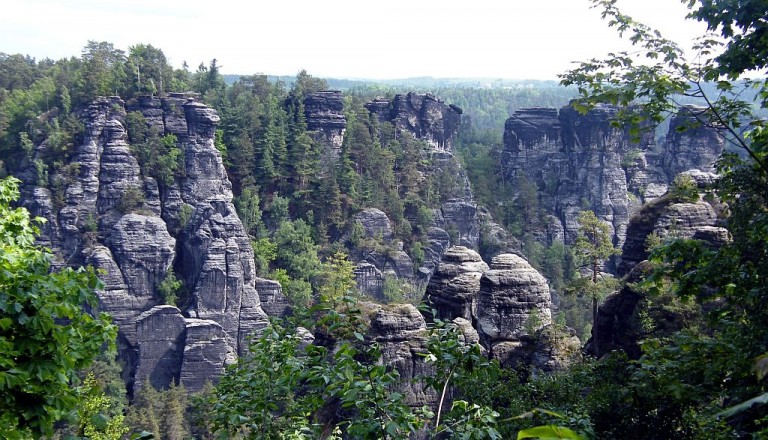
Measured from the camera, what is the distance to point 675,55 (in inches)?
209

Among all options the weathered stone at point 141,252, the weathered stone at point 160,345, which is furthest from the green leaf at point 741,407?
the weathered stone at point 141,252

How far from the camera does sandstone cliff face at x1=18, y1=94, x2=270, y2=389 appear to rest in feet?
112

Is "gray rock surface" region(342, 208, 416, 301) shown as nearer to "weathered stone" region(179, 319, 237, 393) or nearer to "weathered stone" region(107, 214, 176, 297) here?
"weathered stone" region(179, 319, 237, 393)

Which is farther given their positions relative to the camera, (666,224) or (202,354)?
(202,354)

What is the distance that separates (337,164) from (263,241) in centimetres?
975

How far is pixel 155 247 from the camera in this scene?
3650 cm

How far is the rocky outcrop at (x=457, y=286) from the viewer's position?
2153cm

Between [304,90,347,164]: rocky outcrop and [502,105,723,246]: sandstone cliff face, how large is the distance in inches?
743

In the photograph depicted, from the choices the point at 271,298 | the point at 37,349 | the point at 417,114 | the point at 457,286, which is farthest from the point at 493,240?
the point at 37,349

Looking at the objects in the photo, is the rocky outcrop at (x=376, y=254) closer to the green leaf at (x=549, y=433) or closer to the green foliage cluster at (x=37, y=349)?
the green foliage cluster at (x=37, y=349)

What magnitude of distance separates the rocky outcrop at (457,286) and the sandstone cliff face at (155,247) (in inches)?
664

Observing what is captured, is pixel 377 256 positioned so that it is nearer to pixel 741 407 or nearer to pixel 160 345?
pixel 160 345

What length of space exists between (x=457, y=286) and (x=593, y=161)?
39.5 metres

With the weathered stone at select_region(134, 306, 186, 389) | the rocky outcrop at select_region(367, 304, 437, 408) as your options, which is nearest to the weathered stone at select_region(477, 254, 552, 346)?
the rocky outcrop at select_region(367, 304, 437, 408)
